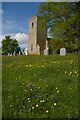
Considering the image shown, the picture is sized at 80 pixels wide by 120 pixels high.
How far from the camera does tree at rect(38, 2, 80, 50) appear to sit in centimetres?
3552

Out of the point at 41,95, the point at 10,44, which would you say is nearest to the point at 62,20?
the point at 10,44

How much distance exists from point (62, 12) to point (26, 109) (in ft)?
109

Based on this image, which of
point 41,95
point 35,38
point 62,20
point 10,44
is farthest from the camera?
point 35,38

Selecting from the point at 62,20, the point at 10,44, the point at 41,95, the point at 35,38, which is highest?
the point at 62,20

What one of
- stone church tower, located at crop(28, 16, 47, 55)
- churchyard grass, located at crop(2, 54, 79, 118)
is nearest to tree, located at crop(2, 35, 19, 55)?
stone church tower, located at crop(28, 16, 47, 55)

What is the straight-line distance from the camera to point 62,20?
130 feet

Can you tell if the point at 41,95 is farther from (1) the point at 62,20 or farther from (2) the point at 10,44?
(2) the point at 10,44

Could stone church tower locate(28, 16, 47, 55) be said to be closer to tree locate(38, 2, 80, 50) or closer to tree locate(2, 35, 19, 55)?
tree locate(2, 35, 19, 55)

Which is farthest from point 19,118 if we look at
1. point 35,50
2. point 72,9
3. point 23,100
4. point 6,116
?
point 35,50

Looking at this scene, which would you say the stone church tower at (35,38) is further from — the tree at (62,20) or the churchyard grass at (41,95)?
the churchyard grass at (41,95)

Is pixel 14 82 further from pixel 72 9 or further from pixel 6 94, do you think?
pixel 72 9

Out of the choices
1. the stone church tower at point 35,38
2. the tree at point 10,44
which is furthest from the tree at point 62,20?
the stone church tower at point 35,38

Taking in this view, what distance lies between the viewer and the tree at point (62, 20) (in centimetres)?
3552

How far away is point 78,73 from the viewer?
9273mm
